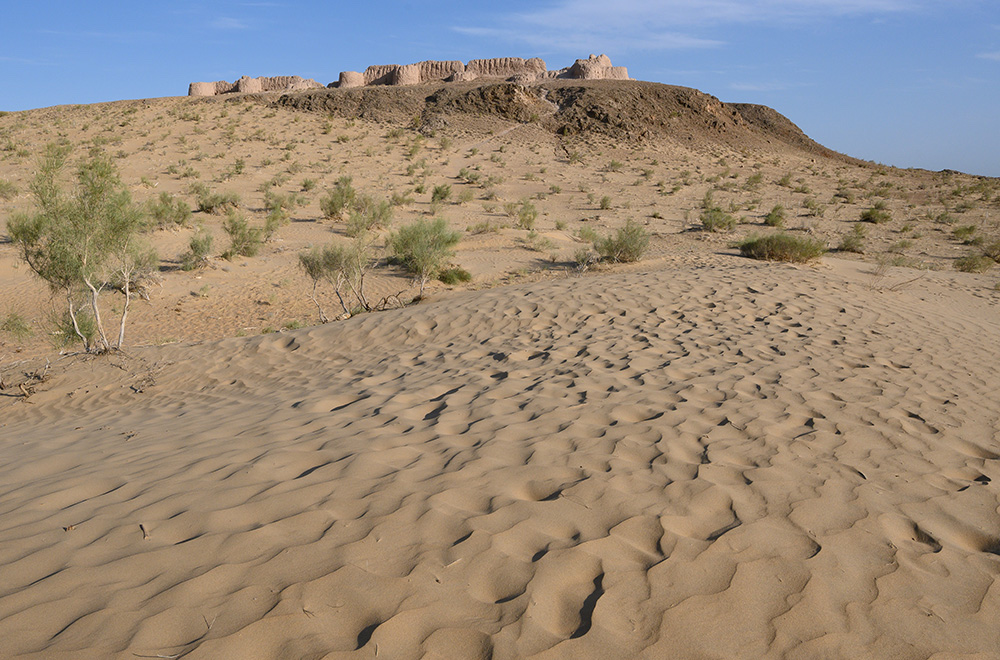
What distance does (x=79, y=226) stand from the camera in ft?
26.0

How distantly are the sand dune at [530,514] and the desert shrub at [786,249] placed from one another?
8911 mm

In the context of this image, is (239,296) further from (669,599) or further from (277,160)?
(277,160)

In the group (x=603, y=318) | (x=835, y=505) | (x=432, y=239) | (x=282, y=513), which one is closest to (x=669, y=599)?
(x=835, y=505)

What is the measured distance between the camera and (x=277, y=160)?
98.3ft

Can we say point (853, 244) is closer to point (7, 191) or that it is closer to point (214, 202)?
point (214, 202)

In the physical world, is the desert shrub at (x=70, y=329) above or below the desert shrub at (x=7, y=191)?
below

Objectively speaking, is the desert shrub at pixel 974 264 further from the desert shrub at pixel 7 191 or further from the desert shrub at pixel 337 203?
the desert shrub at pixel 7 191

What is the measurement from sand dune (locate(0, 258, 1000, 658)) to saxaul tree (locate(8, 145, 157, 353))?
9.14 feet

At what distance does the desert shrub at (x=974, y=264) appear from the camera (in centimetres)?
1619

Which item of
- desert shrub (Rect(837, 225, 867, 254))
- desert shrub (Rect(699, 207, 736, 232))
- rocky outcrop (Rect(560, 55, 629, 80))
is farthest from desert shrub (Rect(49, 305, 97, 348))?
rocky outcrop (Rect(560, 55, 629, 80))

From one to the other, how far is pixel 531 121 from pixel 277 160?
771 inches

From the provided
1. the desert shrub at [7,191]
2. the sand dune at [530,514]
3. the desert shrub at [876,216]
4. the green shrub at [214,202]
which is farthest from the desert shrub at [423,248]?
the desert shrub at [876,216]

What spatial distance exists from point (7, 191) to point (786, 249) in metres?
Answer: 23.7

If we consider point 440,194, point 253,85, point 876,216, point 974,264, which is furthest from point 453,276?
point 253,85
